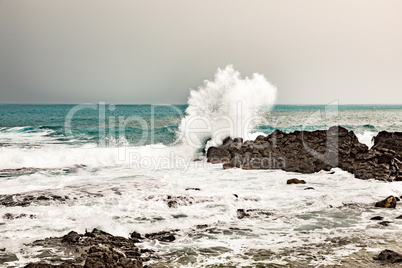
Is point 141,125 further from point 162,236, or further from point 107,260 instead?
point 107,260

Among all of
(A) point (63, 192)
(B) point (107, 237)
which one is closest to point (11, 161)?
(A) point (63, 192)

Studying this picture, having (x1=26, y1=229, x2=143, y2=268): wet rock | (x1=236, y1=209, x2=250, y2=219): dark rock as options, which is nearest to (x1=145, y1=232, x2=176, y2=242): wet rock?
(x1=26, y1=229, x2=143, y2=268): wet rock

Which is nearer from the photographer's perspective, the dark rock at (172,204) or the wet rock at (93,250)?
the wet rock at (93,250)

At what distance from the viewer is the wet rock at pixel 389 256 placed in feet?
18.1

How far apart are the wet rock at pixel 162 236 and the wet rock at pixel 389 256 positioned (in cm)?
373

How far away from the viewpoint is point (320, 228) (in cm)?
752

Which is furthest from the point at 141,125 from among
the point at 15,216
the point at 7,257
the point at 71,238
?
the point at 7,257

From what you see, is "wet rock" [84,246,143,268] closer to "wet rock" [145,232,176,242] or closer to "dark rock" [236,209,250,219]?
"wet rock" [145,232,176,242]

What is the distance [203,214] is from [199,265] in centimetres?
278

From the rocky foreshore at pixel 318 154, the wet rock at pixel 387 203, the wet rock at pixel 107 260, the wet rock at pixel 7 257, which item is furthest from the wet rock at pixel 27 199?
the wet rock at pixel 387 203

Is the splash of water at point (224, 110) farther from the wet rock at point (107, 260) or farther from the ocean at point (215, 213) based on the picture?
the wet rock at point (107, 260)

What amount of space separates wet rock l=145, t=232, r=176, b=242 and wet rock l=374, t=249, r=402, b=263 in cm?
373

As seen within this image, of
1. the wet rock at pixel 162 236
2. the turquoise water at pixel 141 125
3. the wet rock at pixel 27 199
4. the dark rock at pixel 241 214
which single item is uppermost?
the turquoise water at pixel 141 125

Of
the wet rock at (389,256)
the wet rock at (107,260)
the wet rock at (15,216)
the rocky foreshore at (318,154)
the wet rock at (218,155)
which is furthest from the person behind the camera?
the wet rock at (218,155)
